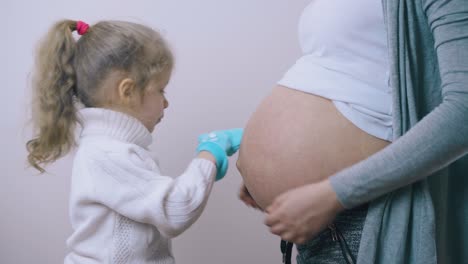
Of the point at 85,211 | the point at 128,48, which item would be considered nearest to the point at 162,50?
the point at 128,48

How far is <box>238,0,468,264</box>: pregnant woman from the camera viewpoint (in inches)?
21.4

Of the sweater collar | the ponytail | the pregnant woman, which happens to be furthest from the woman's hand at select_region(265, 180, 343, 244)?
the ponytail

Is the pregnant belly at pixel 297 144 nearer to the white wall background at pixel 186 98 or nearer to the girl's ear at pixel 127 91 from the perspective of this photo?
the girl's ear at pixel 127 91

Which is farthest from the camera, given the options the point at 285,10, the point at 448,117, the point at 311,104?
the point at 285,10

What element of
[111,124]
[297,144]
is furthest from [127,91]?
[297,144]

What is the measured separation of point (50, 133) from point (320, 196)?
664 millimetres

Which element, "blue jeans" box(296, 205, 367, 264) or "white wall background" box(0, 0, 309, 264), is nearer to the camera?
"blue jeans" box(296, 205, 367, 264)

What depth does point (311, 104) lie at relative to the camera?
0.69 meters

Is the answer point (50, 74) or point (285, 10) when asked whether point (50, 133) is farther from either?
point (285, 10)

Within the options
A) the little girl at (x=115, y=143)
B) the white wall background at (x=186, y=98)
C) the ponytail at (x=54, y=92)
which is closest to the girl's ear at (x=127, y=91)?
the little girl at (x=115, y=143)

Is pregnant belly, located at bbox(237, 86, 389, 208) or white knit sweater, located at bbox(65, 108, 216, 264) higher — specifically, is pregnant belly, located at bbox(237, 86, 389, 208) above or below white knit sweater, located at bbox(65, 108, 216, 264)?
above

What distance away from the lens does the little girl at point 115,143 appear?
0.87 m

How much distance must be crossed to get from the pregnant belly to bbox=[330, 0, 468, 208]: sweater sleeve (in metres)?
0.08

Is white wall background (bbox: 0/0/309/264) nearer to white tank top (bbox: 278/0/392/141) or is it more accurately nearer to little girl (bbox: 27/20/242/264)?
little girl (bbox: 27/20/242/264)
